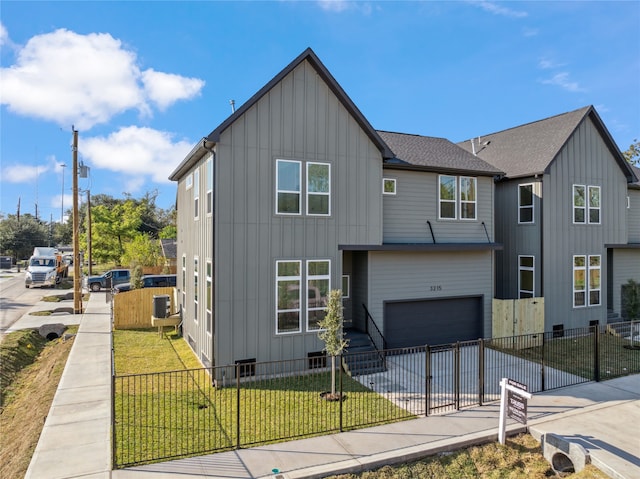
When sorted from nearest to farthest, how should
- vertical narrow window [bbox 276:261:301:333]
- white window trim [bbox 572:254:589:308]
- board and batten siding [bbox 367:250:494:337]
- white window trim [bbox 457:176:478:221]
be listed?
1. vertical narrow window [bbox 276:261:301:333]
2. board and batten siding [bbox 367:250:494:337]
3. white window trim [bbox 457:176:478:221]
4. white window trim [bbox 572:254:589:308]

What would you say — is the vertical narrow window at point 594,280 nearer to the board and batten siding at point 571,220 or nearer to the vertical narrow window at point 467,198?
the board and batten siding at point 571,220

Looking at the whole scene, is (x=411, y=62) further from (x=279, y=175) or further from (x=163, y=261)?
(x=163, y=261)

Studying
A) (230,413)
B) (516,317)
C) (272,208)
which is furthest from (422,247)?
(230,413)

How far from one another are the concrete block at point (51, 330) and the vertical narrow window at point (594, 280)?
22230mm

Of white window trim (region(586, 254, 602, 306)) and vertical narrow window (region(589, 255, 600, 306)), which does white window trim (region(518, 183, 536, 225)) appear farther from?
vertical narrow window (region(589, 255, 600, 306))

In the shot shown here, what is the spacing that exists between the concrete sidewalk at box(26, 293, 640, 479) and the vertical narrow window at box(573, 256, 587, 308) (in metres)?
6.90

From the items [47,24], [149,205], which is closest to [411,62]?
[47,24]

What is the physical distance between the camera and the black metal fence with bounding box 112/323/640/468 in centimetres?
727

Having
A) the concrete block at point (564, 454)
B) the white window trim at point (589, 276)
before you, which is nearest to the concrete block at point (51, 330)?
the concrete block at point (564, 454)

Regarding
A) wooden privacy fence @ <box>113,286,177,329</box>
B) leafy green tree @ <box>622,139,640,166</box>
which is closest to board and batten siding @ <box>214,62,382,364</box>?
wooden privacy fence @ <box>113,286,177,329</box>

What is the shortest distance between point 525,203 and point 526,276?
9.84 feet

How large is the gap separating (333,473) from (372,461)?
27.8 inches

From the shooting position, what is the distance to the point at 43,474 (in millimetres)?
6012

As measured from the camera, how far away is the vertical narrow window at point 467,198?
48.0ft
